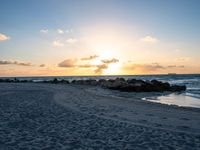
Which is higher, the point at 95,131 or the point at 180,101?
the point at 95,131

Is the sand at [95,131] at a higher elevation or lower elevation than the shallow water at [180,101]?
higher

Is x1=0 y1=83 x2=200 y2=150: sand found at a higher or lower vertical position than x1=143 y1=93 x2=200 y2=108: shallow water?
higher

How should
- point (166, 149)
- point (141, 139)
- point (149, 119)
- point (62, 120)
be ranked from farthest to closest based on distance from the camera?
point (149, 119), point (62, 120), point (141, 139), point (166, 149)

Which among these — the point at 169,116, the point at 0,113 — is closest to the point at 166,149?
the point at 169,116

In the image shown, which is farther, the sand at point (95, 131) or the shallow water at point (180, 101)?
the shallow water at point (180, 101)

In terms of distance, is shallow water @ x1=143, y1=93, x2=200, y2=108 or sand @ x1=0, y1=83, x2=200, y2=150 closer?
sand @ x1=0, y1=83, x2=200, y2=150

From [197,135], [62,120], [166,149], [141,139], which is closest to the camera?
[166,149]

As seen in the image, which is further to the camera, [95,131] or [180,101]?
[180,101]

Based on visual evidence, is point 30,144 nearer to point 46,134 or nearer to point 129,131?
point 46,134

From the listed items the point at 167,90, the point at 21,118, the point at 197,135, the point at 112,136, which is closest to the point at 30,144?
the point at 112,136

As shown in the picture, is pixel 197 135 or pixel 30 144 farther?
pixel 197 135

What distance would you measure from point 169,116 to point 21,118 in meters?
7.69

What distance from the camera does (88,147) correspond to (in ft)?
27.8

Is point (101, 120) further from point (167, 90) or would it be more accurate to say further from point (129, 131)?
point (167, 90)
